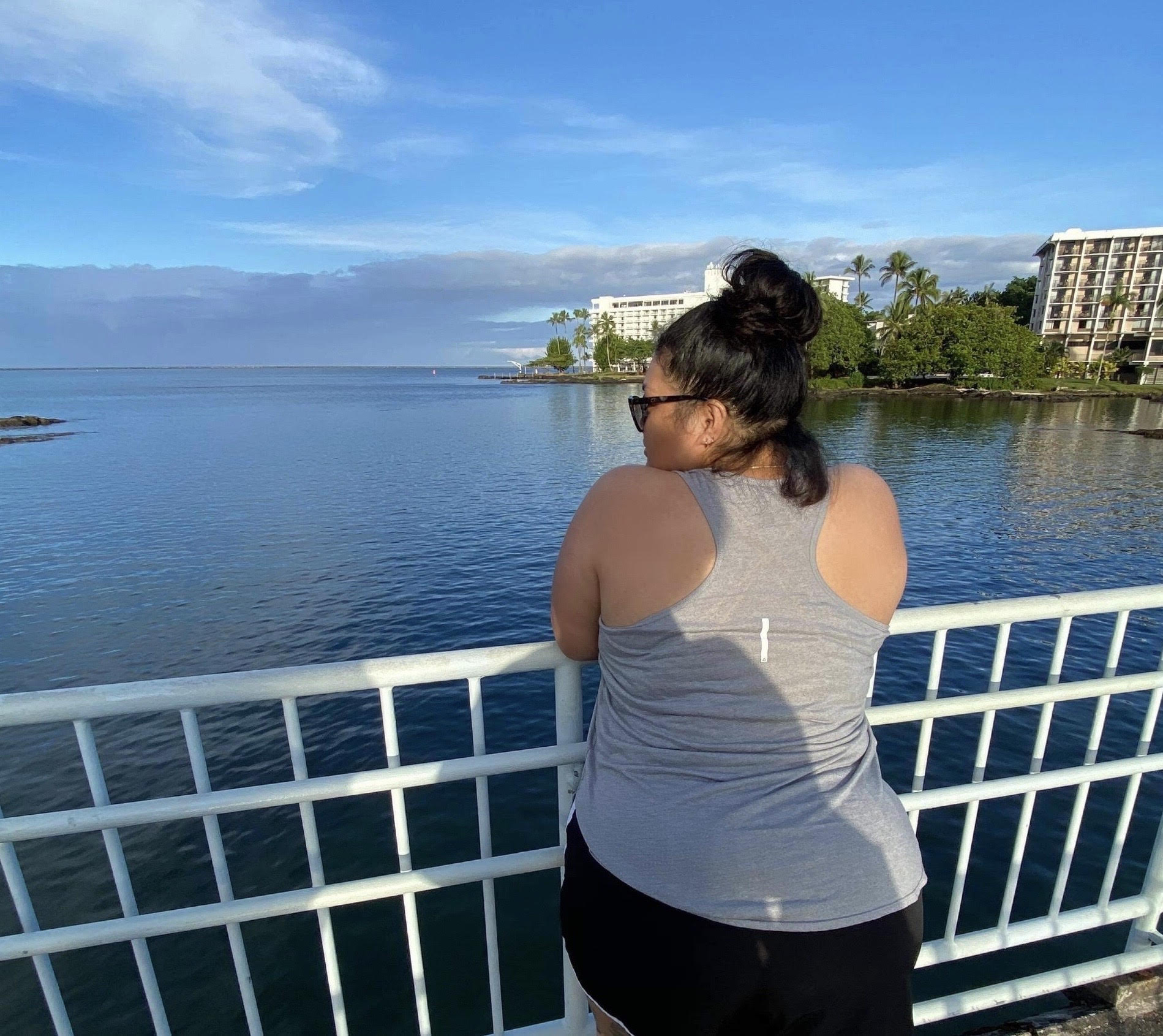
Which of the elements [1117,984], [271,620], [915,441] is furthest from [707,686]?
[915,441]

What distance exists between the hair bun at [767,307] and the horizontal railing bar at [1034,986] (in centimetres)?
209

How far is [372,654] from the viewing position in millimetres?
10641

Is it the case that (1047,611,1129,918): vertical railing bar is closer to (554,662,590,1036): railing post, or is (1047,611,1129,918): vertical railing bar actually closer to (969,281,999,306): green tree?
(554,662,590,1036): railing post

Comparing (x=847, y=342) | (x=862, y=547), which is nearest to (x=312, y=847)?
(x=862, y=547)

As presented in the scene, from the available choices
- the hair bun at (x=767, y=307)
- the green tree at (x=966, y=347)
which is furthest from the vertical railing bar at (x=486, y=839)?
the green tree at (x=966, y=347)

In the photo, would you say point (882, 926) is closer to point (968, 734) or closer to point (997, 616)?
point (997, 616)

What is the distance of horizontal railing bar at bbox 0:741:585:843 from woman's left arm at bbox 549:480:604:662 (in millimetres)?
309

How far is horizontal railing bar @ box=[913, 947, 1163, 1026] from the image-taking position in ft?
7.08

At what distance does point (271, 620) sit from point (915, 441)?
3531 cm

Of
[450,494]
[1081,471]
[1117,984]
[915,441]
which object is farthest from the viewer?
[915,441]

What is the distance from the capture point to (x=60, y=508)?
21875 mm

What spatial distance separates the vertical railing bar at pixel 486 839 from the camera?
1604mm

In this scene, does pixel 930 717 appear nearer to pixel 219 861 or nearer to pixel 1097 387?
pixel 219 861

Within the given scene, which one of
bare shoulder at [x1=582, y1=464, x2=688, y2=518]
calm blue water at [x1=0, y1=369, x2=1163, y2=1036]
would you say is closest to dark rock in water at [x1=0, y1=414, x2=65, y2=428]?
calm blue water at [x1=0, y1=369, x2=1163, y2=1036]
